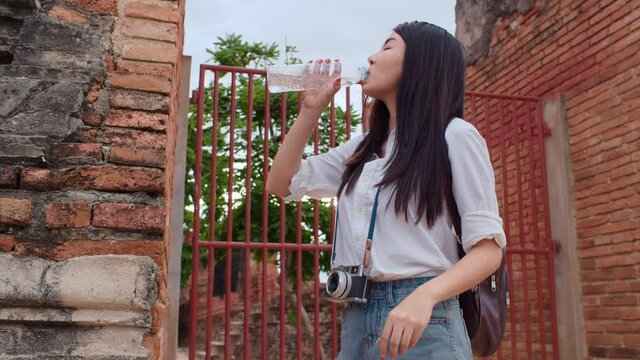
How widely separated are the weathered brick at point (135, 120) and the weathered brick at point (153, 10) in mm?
343

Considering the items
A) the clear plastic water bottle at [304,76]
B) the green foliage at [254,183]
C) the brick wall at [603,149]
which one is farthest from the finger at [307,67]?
the green foliage at [254,183]

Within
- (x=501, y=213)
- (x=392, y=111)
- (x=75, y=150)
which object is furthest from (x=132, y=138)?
(x=501, y=213)

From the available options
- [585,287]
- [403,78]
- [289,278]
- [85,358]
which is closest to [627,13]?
[585,287]

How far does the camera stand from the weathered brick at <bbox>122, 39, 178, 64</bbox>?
2.10 metres

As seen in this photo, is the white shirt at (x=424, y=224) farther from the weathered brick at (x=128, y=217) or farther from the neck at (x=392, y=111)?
the weathered brick at (x=128, y=217)

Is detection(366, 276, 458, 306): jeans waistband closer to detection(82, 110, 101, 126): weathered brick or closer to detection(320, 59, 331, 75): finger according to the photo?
detection(320, 59, 331, 75): finger

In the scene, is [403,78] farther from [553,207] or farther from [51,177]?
[553,207]

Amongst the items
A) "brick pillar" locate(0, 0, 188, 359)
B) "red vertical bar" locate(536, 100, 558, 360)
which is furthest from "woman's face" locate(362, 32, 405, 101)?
"red vertical bar" locate(536, 100, 558, 360)

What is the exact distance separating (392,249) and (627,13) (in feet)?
11.9

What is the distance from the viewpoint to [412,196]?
145 cm

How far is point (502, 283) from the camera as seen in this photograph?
152 centimetres

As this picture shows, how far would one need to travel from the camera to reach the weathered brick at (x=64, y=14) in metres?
2.09

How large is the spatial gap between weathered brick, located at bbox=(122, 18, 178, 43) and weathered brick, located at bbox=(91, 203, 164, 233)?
587 mm

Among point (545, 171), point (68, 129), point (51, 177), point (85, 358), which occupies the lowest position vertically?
point (85, 358)
